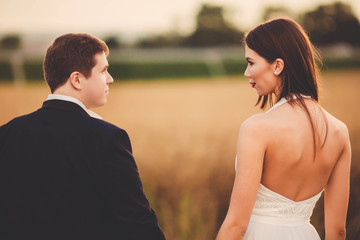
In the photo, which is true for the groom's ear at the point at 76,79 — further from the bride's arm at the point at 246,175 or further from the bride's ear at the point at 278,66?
the bride's ear at the point at 278,66

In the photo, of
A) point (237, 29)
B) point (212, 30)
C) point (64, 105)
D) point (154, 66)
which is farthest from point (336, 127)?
point (212, 30)

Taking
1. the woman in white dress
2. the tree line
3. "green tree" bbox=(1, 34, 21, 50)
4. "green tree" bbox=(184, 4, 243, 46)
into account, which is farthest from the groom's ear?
"green tree" bbox=(184, 4, 243, 46)

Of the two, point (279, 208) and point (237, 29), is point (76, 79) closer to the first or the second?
point (279, 208)

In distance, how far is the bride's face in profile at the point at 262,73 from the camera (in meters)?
1.62

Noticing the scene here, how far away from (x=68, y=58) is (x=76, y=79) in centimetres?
9

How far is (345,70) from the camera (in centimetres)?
2652

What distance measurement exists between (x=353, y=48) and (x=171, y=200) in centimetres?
4168

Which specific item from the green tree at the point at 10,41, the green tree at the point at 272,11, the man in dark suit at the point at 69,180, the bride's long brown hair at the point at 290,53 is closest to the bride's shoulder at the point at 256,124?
the bride's long brown hair at the point at 290,53

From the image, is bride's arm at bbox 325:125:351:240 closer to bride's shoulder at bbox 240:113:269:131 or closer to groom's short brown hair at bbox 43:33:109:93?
bride's shoulder at bbox 240:113:269:131

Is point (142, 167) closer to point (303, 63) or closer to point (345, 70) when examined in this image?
point (303, 63)

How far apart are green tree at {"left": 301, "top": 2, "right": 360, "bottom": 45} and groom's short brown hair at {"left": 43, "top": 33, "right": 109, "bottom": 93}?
40578 millimetres

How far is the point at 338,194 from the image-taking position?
66.8 inches

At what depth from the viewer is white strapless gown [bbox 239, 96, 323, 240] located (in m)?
1.64

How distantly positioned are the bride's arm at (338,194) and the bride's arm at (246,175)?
411 millimetres
